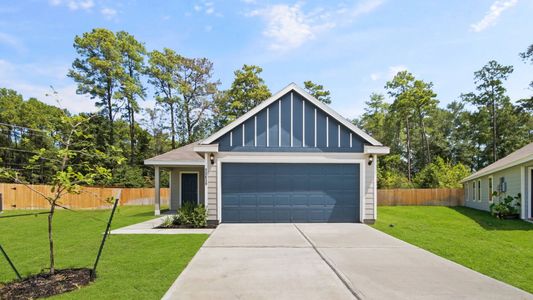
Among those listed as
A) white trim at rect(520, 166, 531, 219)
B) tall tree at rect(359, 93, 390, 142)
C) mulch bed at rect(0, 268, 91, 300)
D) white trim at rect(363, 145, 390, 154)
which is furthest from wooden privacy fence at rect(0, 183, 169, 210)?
tall tree at rect(359, 93, 390, 142)

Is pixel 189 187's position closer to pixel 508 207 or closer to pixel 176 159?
pixel 176 159

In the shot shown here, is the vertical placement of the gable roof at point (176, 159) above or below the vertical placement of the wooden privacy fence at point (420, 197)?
above

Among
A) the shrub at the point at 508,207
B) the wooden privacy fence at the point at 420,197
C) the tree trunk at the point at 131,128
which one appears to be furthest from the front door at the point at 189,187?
the tree trunk at the point at 131,128

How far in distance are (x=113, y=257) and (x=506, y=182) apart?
16891 millimetres

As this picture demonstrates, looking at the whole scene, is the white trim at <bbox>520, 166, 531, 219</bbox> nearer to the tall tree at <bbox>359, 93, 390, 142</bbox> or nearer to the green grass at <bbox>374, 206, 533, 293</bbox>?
the green grass at <bbox>374, 206, 533, 293</bbox>

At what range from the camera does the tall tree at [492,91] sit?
31.5m

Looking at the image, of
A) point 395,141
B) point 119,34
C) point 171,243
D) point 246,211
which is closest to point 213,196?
point 246,211

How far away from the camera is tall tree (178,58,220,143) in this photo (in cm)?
3478

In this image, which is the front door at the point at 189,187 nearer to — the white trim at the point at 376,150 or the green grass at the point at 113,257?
A: the green grass at the point at 113,257

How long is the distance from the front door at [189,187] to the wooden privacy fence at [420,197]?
1241 cm

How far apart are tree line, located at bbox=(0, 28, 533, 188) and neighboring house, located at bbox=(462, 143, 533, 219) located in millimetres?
7602

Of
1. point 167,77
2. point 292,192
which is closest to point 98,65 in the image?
point 167,77

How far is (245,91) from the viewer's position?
3353 cm

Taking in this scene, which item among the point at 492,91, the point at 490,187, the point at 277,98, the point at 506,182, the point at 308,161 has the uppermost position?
the point at 492,91
